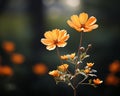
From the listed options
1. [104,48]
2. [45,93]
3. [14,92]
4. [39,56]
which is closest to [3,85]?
[14,92]

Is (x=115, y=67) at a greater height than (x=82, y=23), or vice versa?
(x=82, y=23)

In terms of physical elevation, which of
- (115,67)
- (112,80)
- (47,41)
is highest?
(47,41)

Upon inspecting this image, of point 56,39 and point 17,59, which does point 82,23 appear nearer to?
point 56,39

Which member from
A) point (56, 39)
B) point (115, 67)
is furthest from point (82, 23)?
point (115, 67)

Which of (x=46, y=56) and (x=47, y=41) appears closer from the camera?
(x=47, y=41)

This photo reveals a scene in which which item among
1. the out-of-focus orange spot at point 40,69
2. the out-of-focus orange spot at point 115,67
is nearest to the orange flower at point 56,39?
the out-of-focus orange spot at point 115,67

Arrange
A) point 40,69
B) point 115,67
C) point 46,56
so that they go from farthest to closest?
point 46,56, point 40,69, point 115,67

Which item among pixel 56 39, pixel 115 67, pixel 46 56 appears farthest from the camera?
pixel 46 56

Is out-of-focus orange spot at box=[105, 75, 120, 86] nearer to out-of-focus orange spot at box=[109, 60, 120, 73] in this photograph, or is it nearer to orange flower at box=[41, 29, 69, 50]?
out-of-focus orange spot at box=[109, 60, 120, 73]

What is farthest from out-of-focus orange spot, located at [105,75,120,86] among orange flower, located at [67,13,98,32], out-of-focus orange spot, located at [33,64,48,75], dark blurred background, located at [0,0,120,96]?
orange flower, located at [67,13,98,32]

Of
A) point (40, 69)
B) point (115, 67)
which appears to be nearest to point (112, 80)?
point (115, 67)
